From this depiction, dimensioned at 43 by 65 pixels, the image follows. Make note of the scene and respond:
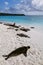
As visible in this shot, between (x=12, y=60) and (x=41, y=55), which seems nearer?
(x=12, y=60)

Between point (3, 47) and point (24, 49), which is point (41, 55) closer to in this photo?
point (24, 49)

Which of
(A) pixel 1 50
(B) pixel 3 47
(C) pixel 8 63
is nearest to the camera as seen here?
(C) pixel 8 63

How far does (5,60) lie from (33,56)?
1.46 m

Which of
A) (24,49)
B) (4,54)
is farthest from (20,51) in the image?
(4,54)

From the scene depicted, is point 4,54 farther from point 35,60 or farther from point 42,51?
point 42,51

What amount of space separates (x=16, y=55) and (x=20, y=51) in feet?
1.13

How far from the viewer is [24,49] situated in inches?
293

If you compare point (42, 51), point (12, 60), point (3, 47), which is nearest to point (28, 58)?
point (12, 60)

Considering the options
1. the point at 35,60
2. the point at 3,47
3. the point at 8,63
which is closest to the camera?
the point at 8,63

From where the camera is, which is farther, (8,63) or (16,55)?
(16,55)

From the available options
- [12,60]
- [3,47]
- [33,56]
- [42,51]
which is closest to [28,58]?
[33,56]

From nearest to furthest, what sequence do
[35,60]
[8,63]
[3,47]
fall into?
[8,63] < [35,60] < [3,47]

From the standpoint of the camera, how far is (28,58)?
6801 mm

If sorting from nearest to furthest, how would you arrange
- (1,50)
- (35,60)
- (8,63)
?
(8,63) → (35,60) → (1,50)
